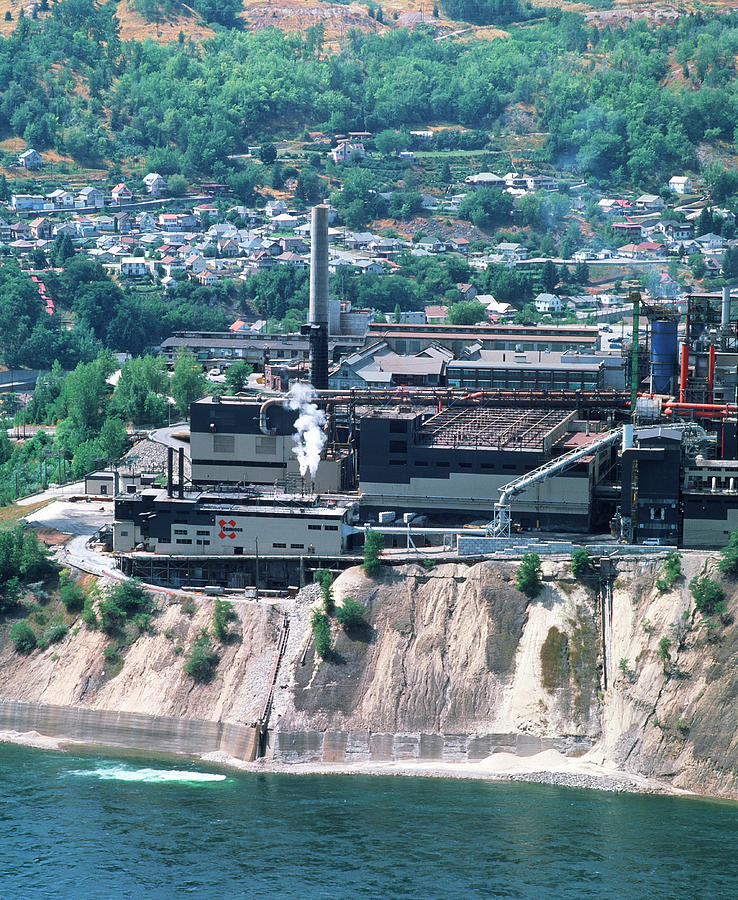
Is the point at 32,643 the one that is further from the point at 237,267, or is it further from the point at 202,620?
the point at 237,267

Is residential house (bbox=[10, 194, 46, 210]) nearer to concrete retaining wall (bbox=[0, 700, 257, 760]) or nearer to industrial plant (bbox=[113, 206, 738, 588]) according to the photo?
industrial plant (bbox=[113, 206, 738, 588])

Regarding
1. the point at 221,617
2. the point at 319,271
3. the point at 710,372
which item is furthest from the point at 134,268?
the point at 221,617

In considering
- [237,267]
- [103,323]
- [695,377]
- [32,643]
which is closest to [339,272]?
[237,267]

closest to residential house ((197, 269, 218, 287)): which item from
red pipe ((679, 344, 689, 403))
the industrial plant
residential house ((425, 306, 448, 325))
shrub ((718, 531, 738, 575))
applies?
residential house ((425, 306, 448, 325))

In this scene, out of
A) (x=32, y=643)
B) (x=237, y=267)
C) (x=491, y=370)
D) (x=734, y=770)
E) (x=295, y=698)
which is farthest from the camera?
(x=237, y=267)

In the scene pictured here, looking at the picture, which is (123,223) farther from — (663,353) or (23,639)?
(23,639)

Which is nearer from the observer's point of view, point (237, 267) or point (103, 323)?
point (103, 323)
